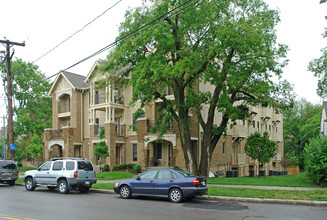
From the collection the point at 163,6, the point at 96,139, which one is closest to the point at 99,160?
the point at 96,139

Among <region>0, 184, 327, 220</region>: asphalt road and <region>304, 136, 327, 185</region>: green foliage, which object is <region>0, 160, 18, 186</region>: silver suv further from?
<region>304, 136, 327, 185</region>: green foliage

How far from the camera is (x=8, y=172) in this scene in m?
21.6

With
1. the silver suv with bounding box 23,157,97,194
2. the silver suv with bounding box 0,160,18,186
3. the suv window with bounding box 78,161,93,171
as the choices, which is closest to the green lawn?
the suv window with bounding box 78,161,93,171

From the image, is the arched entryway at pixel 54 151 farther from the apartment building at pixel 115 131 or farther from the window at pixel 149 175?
the window at pixel 149 175

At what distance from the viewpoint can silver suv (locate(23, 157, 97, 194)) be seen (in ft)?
55.4

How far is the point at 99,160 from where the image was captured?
33.3 meters

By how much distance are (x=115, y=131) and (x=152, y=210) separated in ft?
72.9

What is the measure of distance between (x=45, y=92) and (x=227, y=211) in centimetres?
4275

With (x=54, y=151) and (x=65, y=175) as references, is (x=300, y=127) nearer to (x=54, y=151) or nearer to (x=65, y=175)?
(x=54, y=151)

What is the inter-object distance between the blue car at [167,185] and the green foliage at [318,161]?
706 centimetres

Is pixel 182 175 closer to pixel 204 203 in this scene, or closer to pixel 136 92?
pixel 204 203

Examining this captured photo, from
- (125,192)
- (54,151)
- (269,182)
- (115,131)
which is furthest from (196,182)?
(54,151)

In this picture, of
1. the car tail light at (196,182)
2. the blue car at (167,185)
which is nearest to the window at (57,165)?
the blue car at (167,185)

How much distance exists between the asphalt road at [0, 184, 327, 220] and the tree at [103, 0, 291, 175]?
8.18m
